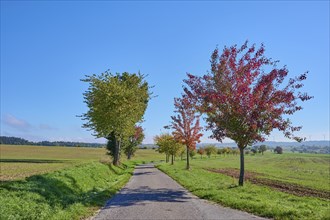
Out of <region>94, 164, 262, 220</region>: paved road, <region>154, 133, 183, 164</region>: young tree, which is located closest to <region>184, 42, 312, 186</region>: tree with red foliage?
<region>94, 164, 262, 220</region>: paved road

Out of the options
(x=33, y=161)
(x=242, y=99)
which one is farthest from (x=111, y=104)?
(x=33, y=161)

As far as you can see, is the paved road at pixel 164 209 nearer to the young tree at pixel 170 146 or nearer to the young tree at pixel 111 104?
the young tree at pixel 111 104

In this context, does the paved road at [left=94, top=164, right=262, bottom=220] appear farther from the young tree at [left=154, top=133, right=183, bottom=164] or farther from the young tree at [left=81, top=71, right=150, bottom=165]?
the young tree at [left=154, top=133, right=183, bottom=164]

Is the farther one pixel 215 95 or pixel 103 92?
pixel 103 92

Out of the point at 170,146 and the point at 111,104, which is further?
the point at 170,146

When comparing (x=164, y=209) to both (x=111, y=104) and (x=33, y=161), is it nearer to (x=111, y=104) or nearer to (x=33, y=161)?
(x=111, y=104)

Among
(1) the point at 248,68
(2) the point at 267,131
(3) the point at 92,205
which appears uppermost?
(1) the point at 248,68

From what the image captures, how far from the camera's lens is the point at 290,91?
22.9 m

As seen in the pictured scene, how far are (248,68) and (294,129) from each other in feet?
16.4

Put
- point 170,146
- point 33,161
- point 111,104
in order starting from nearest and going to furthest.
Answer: point 111,104
point 170,146
point 33,161

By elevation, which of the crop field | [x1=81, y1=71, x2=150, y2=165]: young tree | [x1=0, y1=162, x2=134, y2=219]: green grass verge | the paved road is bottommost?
the crop field

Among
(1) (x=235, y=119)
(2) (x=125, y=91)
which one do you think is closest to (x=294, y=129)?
(1) (x=235, y=119)

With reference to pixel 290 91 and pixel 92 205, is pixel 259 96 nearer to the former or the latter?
pixel 290 91

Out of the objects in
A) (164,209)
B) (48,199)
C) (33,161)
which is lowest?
(33,161)
